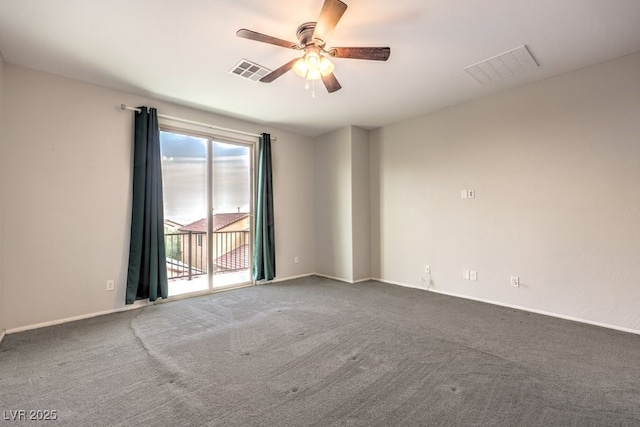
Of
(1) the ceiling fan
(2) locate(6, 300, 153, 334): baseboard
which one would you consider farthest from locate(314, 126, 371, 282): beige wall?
(2) locate(6, 300, 153, 334): baseboard

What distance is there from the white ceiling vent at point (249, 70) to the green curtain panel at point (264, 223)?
172cm

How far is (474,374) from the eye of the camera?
6.87 feet

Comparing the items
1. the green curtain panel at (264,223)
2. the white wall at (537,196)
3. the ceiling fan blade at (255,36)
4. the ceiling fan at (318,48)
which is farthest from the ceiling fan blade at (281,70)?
the white wall at (537,196)

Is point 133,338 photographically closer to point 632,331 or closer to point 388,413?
point 388,413

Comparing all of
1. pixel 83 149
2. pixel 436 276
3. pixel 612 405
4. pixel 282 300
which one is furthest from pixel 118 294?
pixel 612 405

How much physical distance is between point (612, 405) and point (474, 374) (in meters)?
0.73

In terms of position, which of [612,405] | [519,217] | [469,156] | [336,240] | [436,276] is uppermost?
[469,156]

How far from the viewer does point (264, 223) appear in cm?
477

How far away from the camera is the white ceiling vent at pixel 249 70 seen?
2943 millimetres

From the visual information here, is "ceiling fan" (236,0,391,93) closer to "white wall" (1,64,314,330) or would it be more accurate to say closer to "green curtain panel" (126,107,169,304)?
"green curtain panel" (126,107,169,304)

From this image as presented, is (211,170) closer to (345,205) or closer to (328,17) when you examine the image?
(345,205)

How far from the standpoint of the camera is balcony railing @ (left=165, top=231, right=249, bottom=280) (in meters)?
4.88

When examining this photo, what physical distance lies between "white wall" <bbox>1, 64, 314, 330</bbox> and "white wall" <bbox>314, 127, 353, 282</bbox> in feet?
8.84

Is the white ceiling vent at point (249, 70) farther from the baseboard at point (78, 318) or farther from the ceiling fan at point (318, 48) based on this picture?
the baseboard at point (78, 318)
